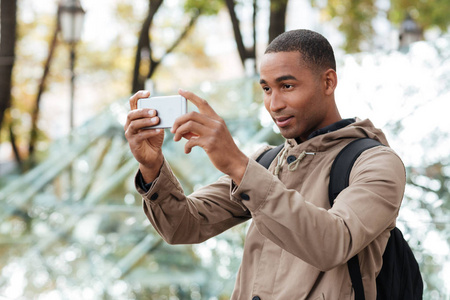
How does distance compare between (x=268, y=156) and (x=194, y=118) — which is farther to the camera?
(x=268, y=156)

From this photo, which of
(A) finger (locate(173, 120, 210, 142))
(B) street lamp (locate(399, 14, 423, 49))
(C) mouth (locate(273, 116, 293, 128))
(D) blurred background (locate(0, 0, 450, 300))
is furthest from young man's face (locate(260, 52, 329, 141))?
(B) street lamp (locate(399, 14, 423, 49))

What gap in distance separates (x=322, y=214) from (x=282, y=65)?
1.94ft

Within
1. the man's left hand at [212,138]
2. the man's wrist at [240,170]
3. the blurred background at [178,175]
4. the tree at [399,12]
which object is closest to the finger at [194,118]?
the man's left hand at [212,138]

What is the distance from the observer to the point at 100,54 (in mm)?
18906

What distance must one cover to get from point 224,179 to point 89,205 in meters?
5.49

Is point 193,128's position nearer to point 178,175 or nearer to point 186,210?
point 186,210

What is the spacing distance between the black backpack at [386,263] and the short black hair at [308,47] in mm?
303

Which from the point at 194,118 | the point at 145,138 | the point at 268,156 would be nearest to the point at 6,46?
the point at 268,156

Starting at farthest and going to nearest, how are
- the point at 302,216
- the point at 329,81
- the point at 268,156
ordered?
the point at 268,156
the point at 329,81
the point at 302,216

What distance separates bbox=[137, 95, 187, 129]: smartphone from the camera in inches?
81.7

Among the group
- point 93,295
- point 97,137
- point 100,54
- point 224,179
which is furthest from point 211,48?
point 224,179

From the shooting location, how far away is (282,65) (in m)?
2.23

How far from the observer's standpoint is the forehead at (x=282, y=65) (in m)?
2.23

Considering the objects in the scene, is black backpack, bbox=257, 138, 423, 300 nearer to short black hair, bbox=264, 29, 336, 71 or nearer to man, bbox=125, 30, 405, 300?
man, bbox=125, 30, 405, 300
